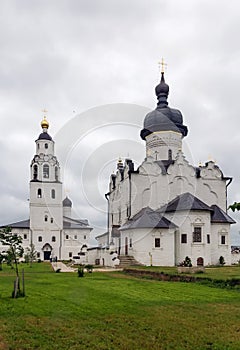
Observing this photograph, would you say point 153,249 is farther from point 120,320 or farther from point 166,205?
point 120,320

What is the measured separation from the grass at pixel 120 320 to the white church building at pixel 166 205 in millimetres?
19567

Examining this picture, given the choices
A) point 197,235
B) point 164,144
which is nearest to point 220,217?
point 197,235

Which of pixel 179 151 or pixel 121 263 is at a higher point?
pixel 179 151

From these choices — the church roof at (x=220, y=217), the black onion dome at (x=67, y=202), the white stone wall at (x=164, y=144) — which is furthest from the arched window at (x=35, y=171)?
the church roof at (x=220, y=217)

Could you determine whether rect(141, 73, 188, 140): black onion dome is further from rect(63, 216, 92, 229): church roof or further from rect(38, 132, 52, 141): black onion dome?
rect(63, 216, 92, 229): church roof

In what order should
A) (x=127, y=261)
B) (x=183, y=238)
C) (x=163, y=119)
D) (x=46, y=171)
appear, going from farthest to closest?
A: (x=46, y=171) → (x=163, y=119) → (x=183, y=238) → (x=127, y=261)

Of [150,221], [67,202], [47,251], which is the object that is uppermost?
[67,202]

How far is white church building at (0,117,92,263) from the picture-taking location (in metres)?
59.8

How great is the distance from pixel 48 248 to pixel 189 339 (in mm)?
51961

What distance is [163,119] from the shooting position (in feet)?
153

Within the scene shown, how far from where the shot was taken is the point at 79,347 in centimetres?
882

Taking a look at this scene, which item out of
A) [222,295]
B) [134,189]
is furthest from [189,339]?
[134,189]

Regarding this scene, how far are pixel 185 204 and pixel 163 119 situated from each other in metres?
12.6

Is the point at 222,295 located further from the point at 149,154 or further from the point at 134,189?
the point at 149,154
